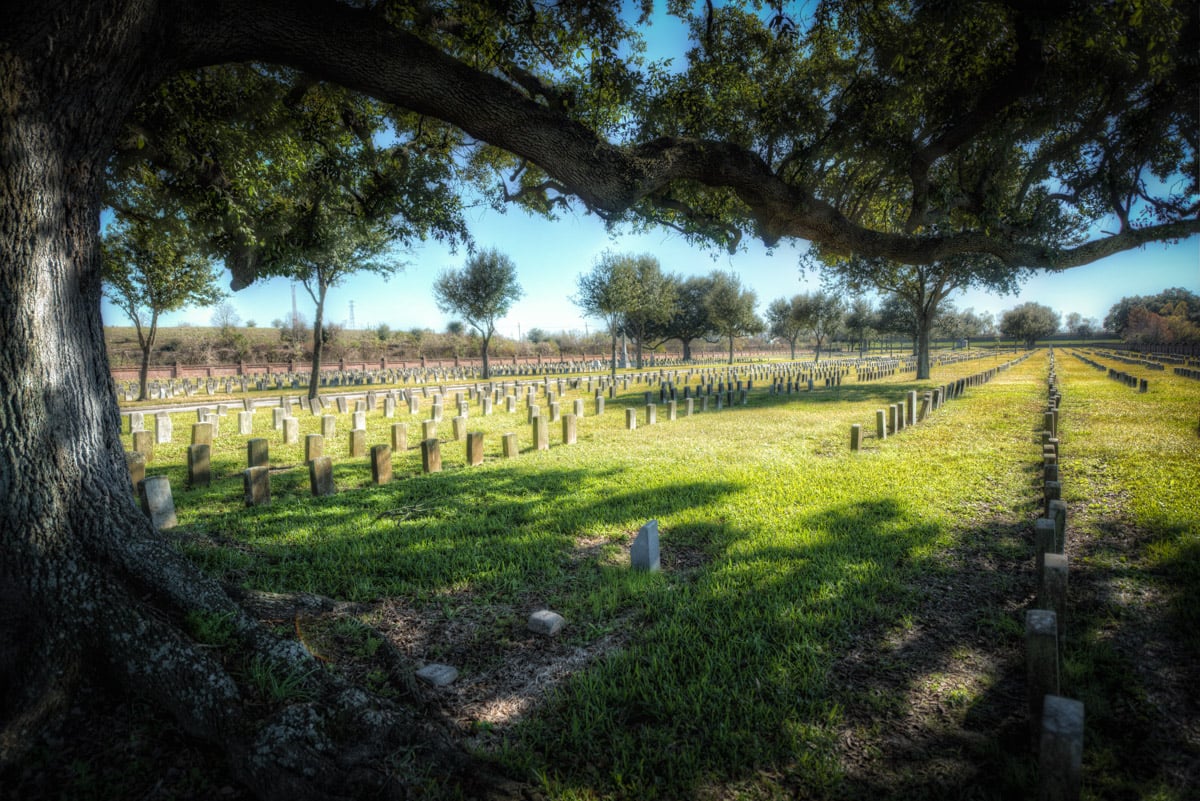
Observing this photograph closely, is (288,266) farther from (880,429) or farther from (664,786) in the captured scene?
(880,429)

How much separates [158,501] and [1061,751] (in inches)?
275

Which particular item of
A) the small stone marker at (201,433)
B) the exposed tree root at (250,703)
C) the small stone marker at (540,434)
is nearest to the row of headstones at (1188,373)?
the small stone marker at (540,434)

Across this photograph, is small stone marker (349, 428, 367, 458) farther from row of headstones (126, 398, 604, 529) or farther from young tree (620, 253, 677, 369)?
young tree (620, 253, 677, 369)

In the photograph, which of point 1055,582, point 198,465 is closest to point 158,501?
point 198,465

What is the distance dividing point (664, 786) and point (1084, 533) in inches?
206

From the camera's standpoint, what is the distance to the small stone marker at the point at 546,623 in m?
3.33

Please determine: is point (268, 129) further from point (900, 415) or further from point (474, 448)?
point (900, 415)

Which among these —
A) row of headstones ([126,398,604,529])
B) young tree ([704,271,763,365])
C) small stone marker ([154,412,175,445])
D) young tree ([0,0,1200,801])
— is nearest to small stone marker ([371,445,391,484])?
row of headstones ([126,398,604,529])

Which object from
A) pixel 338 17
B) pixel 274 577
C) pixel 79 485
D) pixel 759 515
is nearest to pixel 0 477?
pixel 79 485

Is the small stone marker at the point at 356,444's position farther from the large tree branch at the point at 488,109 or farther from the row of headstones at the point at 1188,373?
the row of headstones at the point at 1188,373

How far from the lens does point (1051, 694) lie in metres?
2.12

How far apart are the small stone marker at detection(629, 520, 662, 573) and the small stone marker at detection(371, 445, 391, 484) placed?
4.40 m

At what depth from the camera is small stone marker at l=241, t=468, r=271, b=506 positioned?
6008mm

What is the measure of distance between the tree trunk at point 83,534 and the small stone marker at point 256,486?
376cm
